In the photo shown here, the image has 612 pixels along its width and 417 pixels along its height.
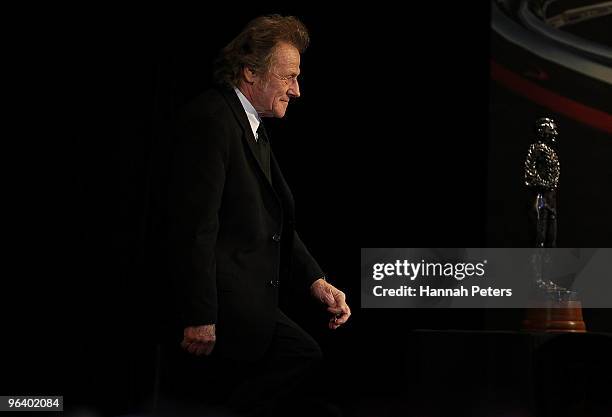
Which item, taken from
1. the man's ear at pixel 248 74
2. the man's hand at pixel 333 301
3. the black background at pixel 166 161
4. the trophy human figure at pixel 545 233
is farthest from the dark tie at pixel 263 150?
the trophy human figure at pixel 545 233

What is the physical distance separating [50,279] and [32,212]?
9.6 inches

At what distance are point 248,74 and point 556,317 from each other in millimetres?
1816

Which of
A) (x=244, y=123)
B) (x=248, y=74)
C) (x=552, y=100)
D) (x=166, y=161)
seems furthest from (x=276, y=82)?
(x=552, y=100)

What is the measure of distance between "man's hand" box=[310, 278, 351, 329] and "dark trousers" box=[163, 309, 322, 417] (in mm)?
101

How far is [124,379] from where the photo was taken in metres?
3.58

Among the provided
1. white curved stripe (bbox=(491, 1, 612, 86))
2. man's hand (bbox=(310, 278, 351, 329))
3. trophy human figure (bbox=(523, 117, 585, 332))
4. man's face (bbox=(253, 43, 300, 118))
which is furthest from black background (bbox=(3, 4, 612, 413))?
man's face (bbox=(253, 43, 300, 118))

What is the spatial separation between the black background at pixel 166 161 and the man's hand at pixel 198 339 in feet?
3.70

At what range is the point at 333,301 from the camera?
2559 mm

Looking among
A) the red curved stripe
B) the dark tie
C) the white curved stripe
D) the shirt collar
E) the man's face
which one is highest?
the white curved stripe

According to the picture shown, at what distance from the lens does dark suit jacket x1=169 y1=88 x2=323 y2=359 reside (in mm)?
2234

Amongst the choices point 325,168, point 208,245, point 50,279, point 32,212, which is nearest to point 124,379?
point 50,279

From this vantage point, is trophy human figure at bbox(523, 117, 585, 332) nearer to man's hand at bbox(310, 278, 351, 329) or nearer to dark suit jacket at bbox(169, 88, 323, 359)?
man's hand at bbox(310, 278, 351, 329)

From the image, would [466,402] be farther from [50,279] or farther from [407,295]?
[50,279]

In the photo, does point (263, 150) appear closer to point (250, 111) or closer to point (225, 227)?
point (250, 111)
